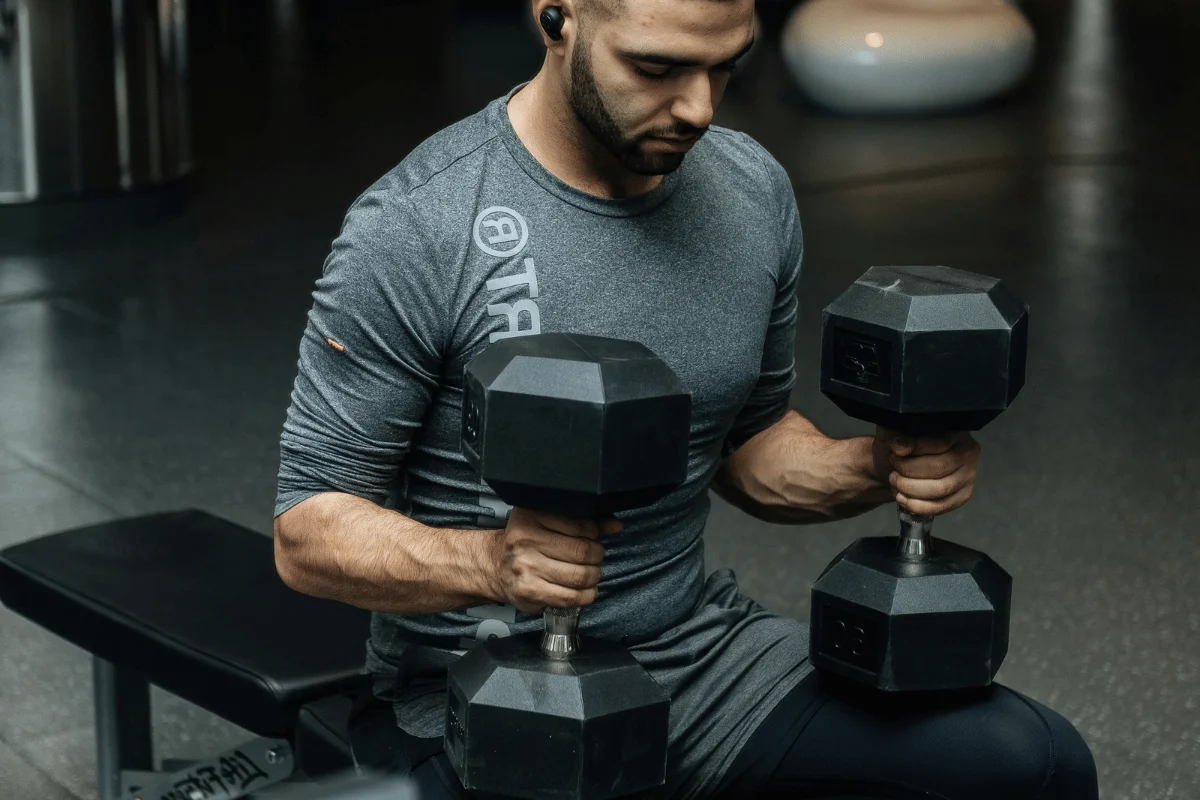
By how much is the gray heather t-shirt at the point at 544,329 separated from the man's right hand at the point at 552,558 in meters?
A: 0.23

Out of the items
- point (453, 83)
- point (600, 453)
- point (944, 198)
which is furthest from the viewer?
point (453, 83)

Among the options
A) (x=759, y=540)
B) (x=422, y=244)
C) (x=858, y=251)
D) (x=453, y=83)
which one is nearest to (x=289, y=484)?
(x=422, y=244)

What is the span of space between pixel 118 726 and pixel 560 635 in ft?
3.16

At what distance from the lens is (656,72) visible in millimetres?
1343

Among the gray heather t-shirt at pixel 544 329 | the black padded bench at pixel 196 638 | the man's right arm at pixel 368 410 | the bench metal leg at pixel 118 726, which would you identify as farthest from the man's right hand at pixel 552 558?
the bench metal leg at pixel 118 726

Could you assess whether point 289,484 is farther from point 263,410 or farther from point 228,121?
point 228,121

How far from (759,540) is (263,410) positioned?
3.73 feet

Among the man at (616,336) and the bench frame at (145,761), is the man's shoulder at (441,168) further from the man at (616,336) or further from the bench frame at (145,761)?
the bench frame at (145,761)

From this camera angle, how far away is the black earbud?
1.38 meters

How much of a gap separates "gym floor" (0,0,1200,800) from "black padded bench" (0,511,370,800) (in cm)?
31

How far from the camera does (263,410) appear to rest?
3574 mm

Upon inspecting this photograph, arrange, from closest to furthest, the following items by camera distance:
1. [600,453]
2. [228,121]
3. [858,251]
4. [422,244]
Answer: [600,453]
[422,244]
[858,251]
[228,121]

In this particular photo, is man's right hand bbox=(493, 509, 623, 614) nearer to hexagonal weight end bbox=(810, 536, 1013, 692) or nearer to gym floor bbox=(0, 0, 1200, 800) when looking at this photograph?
hexagonal weight end bbox=(810, 536, 1013, 692)

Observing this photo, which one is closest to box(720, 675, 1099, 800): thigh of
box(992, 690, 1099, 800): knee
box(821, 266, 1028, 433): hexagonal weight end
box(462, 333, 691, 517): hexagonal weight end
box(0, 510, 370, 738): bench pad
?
box(992, 690, 1099, 800): knee
